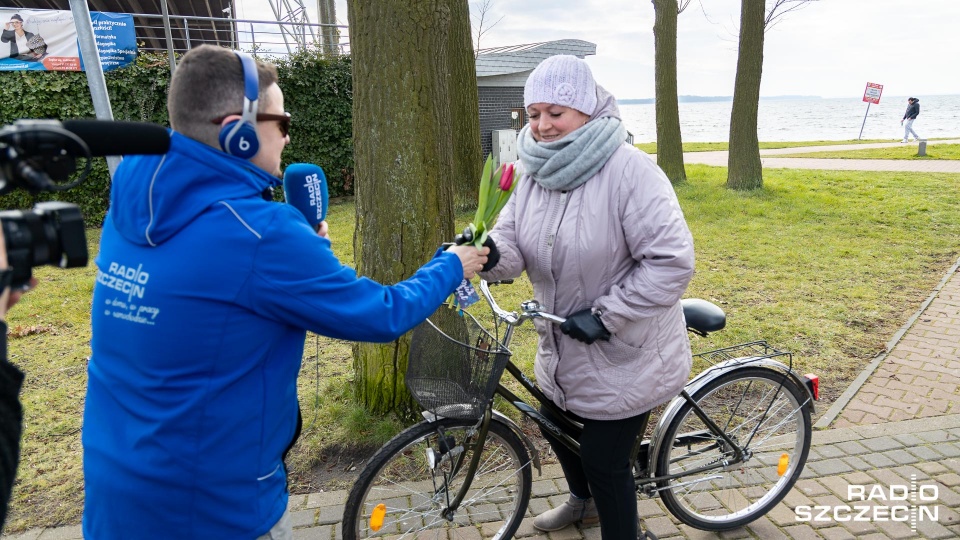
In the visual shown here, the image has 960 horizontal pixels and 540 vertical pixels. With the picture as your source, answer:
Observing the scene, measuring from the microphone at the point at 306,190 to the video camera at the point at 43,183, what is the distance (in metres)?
0.69

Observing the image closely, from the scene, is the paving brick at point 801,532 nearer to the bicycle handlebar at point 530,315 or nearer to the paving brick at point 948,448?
the paving brick at point 948,448

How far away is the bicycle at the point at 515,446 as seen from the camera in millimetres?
2441

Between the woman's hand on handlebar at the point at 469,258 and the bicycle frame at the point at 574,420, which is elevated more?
the woman's hand on handlebar at the point at 469,258

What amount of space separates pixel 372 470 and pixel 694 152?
2547cm

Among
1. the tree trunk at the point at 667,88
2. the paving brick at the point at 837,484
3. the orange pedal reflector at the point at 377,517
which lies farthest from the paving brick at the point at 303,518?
the tree trunk at the point at 667,88

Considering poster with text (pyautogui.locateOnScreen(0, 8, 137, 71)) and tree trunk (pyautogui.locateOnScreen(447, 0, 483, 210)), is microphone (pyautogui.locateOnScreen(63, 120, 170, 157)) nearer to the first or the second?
tree trunk (pyautogui.locateOnScreen(447, 0, 483, 210))

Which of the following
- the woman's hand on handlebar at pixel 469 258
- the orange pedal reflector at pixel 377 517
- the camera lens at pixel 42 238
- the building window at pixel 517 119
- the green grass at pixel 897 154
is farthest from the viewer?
the green grass at pixel 897 154

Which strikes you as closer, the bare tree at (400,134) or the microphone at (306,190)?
the microphone at (306,190)

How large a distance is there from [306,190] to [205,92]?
440mm

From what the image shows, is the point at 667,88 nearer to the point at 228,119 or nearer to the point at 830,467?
the point at 830,467

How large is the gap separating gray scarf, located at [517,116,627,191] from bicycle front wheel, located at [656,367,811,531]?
4.13 ft

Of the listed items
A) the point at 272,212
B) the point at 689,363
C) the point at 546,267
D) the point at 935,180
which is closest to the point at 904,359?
the point at 689,363

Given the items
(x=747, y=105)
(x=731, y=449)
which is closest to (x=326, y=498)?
(x=731, y=449)

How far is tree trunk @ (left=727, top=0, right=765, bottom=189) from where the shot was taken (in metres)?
12.6
